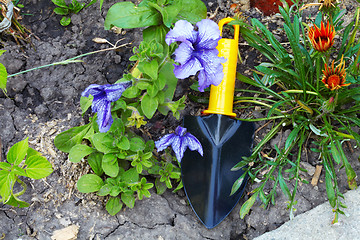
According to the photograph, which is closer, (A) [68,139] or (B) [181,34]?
(B) [181,34]

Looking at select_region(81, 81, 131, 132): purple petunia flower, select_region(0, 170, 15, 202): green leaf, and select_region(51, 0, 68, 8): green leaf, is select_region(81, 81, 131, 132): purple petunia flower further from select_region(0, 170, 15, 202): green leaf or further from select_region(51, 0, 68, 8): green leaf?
select_region(51, 0, 68, 8): green leaf

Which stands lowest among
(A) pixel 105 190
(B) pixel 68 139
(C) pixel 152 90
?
(A) pixel 105 190

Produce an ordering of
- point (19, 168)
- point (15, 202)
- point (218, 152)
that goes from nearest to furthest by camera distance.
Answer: point (19, 168)
point (15, 202)
point (218, 152)

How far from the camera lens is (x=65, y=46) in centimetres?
206

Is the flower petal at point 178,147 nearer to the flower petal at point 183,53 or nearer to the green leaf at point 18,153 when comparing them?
the flower petal at point 183,53

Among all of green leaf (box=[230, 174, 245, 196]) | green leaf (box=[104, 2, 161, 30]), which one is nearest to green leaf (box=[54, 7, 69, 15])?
green leaf (box=[104, 2, 161, 30])

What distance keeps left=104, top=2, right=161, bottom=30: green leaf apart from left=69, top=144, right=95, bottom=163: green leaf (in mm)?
543

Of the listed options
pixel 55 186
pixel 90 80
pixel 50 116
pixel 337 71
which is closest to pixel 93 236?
pixel 55 186

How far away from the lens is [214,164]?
1.86 meters

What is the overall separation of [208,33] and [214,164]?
0.63 metres

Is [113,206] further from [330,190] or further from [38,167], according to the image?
[330,190]

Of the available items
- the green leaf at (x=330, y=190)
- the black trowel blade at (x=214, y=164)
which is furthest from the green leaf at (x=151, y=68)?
the green leaf at (x=330, y=190)

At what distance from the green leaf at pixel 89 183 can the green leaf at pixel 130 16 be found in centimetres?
67

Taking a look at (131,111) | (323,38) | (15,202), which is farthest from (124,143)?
(323,38)
